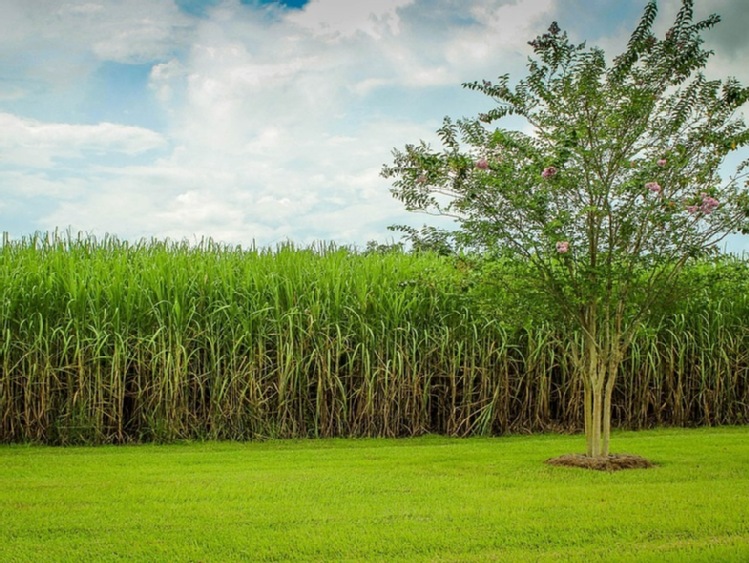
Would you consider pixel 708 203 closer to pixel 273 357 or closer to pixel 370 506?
pixel 370 506

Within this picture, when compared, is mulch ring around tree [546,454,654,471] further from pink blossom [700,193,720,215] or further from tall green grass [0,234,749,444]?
pink blossom [700,193,720,215]

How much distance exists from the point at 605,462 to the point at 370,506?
2.37m

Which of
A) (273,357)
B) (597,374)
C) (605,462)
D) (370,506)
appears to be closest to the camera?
(370,506)

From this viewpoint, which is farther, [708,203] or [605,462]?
[605,462]

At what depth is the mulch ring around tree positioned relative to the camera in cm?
658

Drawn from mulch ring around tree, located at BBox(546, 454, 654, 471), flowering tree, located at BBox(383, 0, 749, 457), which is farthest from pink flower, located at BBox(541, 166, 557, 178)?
mulch ring around tree, located at BBox(546, 454, 654, 471)

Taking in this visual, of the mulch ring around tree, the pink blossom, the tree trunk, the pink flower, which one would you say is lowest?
the mulch ring around tree

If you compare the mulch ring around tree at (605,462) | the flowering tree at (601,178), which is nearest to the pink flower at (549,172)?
the flowering tree at (601,178)

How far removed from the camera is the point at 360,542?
4.28 metres

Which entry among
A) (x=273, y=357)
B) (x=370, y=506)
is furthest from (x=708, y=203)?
(x=273, y=357)

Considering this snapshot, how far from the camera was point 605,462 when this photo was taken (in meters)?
6.59

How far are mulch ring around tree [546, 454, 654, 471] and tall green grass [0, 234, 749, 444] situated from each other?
69.5 inches

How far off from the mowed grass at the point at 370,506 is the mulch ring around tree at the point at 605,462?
6.8 inches

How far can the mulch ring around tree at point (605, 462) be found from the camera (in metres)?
6.58
